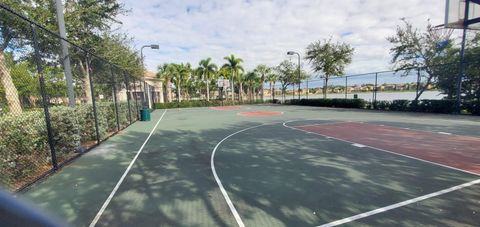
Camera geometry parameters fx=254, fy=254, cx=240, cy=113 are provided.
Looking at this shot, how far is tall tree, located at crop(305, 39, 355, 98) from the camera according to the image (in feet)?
100

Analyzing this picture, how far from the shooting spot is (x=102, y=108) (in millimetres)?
10711

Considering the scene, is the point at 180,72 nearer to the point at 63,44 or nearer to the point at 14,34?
the point at 14,34

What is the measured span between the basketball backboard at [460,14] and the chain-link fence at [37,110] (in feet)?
34.6

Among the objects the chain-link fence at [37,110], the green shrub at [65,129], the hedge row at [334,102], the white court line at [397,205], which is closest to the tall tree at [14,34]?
the chain-link fence at [37,110]

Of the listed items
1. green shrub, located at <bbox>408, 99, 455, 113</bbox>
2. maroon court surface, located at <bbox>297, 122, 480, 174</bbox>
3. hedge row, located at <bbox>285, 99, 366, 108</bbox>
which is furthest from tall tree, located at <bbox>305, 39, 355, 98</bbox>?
maroon court surface, located at <bbox>297, 122, 480, 174</bbox>

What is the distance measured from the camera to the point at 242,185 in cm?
509

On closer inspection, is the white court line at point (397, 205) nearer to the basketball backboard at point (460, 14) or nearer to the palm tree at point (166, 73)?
the basketball backboard at point (460, 14)

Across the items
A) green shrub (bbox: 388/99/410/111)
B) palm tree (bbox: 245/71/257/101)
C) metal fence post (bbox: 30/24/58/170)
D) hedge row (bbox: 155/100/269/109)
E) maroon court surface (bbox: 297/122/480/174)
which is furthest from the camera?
palm tree (bbox: 245/71/257/101)

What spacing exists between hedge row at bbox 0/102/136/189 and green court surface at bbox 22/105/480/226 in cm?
49

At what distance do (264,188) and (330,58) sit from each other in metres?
28.7

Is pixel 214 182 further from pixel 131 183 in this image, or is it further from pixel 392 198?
pixel 392 198

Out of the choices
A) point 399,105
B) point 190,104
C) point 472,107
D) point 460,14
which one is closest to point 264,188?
point 460,14

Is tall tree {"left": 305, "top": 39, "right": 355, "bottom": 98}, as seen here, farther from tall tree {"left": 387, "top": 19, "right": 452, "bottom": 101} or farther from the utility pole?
the utility pole

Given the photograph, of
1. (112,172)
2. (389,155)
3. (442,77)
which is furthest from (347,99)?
(112,172)
